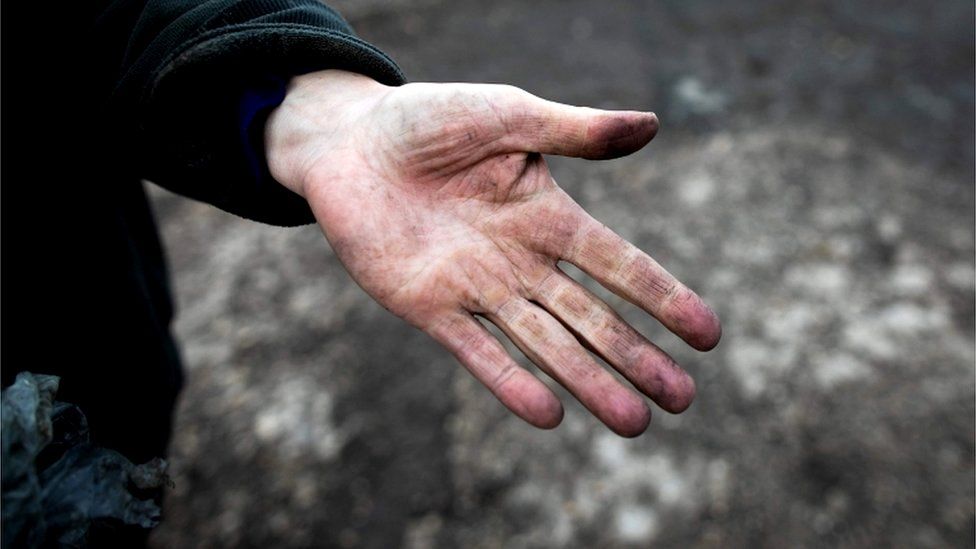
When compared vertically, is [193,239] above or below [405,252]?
below

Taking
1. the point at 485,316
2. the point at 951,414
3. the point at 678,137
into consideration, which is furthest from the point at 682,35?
the point at 485,316

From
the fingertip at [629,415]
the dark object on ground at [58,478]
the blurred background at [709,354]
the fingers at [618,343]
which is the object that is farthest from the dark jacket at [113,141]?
the blurred background at [709,354]

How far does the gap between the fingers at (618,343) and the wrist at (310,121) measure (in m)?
0.52

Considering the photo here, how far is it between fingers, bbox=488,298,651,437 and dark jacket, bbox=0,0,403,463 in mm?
515

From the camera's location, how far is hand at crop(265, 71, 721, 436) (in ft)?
Answer: 4.05

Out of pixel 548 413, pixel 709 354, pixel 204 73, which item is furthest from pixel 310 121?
pixel 709 354

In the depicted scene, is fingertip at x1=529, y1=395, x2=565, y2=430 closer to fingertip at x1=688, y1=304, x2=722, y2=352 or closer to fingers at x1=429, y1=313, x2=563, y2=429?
fingers at x1=429, y1=313, x2=563, y2=429

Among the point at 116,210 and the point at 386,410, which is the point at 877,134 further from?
the point at 116,210

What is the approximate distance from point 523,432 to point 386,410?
495 millimetres

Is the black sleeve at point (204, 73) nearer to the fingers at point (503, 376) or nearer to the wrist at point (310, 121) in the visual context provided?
the wrist at point (310, 121)

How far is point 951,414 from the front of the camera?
2021 millimetres

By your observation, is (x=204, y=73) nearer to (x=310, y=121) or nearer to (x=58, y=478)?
(x=310, y=121)

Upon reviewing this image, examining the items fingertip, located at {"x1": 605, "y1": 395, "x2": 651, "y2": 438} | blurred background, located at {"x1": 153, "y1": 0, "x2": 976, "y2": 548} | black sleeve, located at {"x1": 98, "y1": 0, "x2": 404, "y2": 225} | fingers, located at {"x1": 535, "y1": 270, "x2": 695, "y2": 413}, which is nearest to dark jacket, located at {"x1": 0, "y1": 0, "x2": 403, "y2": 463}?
black sleeve, located at {"x1": 98, "y1": 0, "x2": 404, "y2": 225}

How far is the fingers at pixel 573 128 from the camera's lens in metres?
1.24
